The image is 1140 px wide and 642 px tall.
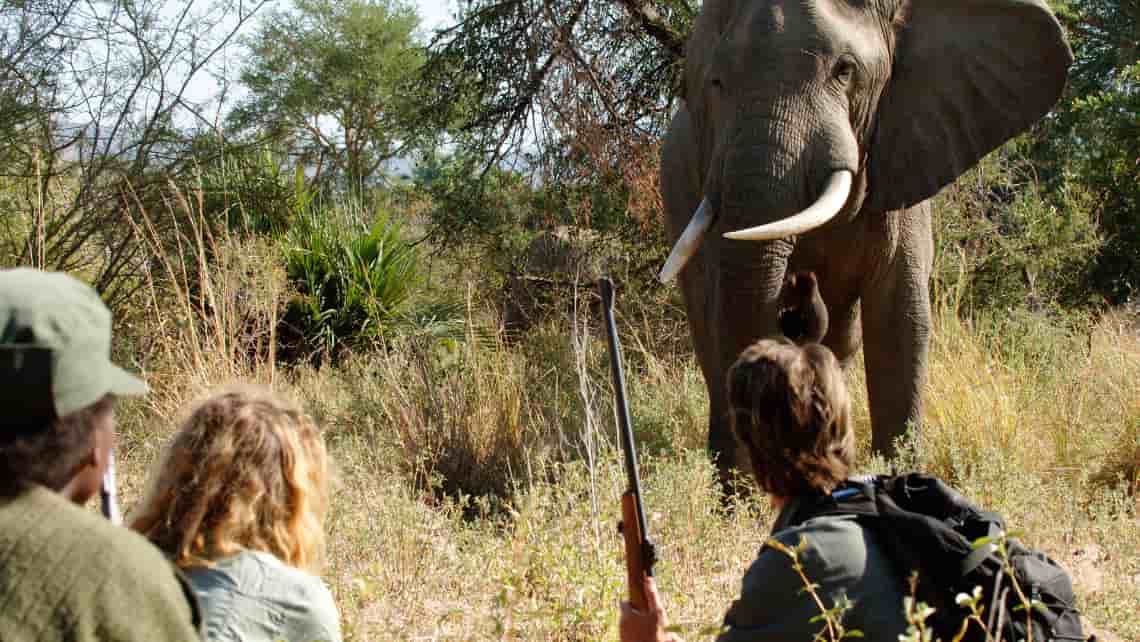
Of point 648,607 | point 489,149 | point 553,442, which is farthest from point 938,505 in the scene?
point 489,149

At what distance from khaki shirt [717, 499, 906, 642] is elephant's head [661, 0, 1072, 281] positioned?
9.05ft

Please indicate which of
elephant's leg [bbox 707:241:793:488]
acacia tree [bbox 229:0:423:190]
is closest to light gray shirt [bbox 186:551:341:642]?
elephant's leg [bbox 707:241:793:488]

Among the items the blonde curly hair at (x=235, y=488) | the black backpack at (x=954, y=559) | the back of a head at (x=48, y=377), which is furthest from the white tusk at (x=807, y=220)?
the back of a head at (x=48, y=377)

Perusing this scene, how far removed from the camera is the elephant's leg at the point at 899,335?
6309 millimetres

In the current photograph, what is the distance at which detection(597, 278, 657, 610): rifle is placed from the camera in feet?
8.30

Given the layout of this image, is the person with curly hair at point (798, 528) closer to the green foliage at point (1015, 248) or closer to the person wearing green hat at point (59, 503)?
the person wearing green hat at point (59, 503)

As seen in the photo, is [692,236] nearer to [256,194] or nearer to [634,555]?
[634,555]

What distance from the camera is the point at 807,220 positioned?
17.6 feet

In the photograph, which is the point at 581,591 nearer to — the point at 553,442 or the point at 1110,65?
the point at 553,442

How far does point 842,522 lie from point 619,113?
9049 millimetres

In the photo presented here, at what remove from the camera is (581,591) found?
11.3 feet

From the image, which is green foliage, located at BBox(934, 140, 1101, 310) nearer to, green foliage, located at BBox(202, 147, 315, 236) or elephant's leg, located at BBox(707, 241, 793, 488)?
elephant's leg, located at BBox(707, 241, 793, 488)

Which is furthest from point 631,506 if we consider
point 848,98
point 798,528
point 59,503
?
point 848,98

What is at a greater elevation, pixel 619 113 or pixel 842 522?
pixel 619 113
